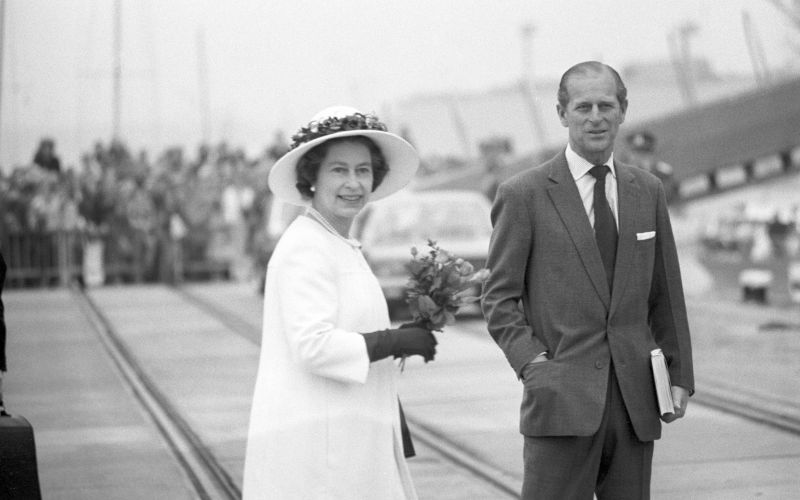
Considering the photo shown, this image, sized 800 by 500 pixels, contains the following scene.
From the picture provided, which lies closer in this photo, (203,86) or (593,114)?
(593,114)

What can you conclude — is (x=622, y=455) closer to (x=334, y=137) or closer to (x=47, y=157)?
(x=334, y=137)

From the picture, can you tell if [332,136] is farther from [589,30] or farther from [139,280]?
[589,30]

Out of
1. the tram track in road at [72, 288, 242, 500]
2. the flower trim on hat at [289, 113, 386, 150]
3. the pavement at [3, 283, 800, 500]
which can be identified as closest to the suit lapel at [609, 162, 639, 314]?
the flower trim on hat at [289, 113, 386, 150]

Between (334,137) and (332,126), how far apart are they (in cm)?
3

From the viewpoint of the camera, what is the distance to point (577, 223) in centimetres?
487

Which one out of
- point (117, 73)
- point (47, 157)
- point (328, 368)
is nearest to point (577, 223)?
point (328, 368)

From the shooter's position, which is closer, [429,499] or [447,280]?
[447,280]

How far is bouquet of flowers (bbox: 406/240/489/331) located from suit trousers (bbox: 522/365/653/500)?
0.53 m

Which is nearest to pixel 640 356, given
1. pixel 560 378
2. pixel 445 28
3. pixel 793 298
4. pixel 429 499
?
pixel 560 378

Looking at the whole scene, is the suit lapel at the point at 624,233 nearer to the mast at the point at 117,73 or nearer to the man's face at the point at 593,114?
the man's face at the point at 593,114

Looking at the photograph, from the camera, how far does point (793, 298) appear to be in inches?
880

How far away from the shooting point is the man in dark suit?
4824mm

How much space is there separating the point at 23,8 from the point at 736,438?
19.8 metres

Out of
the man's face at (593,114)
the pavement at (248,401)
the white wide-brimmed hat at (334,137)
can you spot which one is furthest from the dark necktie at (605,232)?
the pavement at (248,401)
